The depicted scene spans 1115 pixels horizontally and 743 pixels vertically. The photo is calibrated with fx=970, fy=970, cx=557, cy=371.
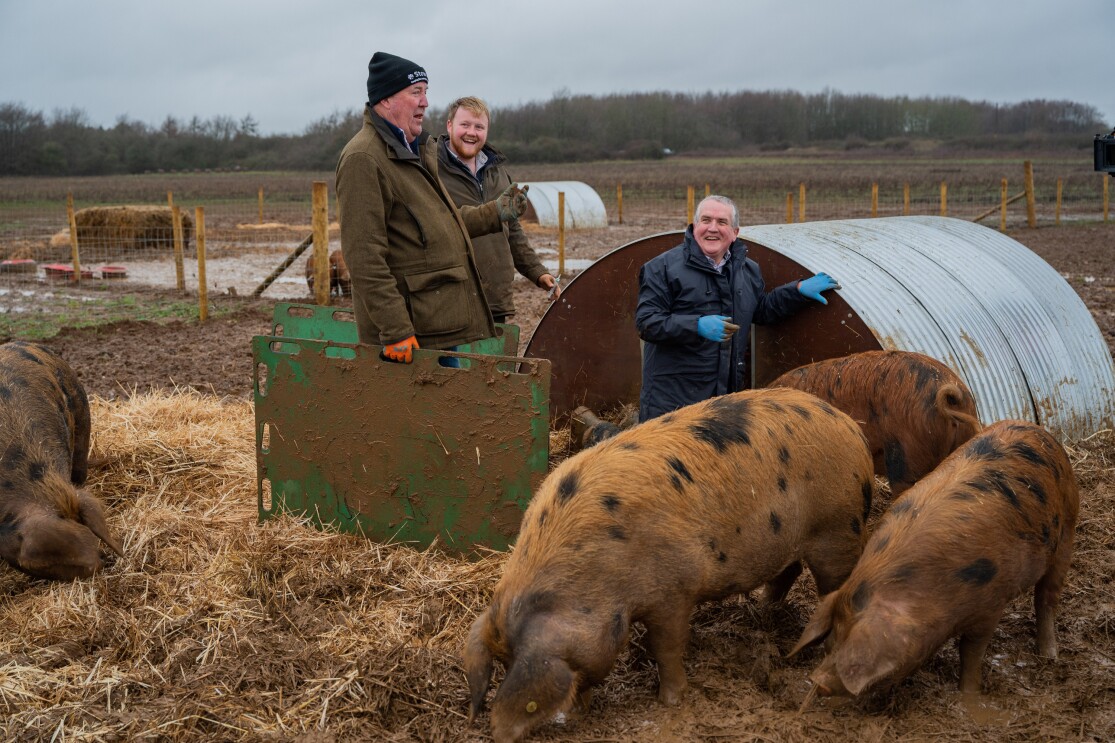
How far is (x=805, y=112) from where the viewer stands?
8656 centimetres

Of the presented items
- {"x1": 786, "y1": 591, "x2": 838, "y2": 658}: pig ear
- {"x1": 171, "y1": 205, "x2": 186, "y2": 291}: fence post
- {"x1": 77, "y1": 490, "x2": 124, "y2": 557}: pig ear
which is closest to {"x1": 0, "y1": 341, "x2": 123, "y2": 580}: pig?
{"x1": 77, "y1": 490, "x2": 124, "y2": 557}: pig ear

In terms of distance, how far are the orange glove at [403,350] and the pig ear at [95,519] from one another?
1.66 meters

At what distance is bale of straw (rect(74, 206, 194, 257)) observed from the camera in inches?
819

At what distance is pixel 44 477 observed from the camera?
4840mm

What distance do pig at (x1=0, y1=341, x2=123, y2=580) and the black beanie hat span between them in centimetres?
250

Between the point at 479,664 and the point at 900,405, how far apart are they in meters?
2.52

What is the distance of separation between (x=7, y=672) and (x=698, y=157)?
66.8 metres

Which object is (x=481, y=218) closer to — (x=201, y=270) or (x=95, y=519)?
(x=95, y=519)

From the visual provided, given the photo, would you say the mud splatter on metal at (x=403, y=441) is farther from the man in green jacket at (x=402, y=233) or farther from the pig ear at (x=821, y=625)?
the pig ear at (x=821, y=625)

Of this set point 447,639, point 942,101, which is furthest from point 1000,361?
point 942,101

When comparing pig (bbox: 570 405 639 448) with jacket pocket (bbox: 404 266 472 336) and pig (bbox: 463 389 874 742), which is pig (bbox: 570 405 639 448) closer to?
jacket pocket (bbox: 404 266 472 336)

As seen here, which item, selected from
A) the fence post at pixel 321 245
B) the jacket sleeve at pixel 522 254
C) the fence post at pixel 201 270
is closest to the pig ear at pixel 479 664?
the jacket sleeve at pixel 522 254

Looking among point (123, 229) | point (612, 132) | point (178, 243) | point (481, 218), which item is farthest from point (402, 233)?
point (612, 132)

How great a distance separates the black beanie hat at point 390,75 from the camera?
436 centimetres
